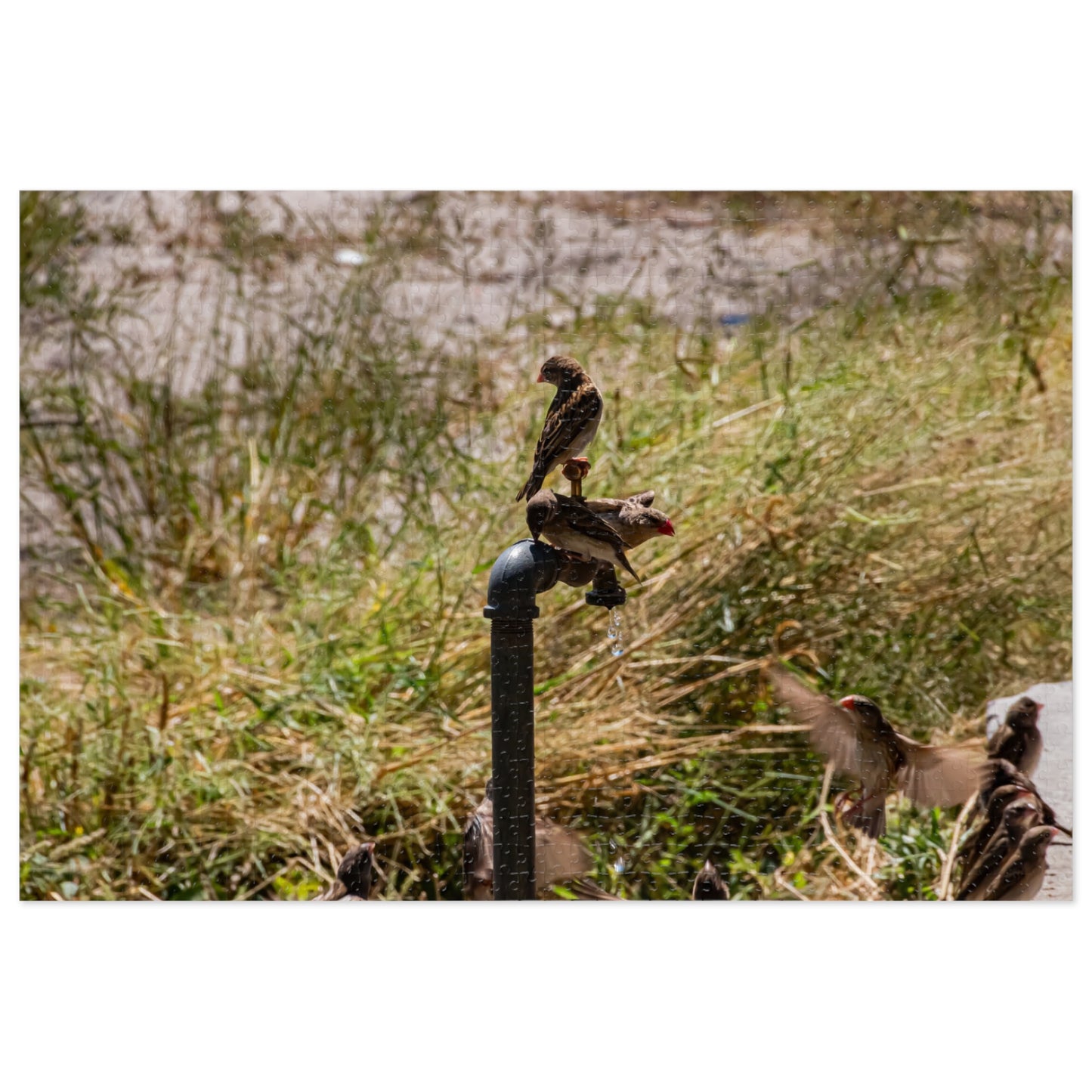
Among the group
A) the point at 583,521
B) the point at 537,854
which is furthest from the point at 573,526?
the point at 537,854

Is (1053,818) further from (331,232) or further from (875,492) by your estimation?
(331,232)

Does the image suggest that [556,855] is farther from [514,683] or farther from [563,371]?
[563,371]

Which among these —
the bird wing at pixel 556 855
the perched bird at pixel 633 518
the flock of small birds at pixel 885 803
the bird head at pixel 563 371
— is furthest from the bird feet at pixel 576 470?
the bird wing at pixel 556 855

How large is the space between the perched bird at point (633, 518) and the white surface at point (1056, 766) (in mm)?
1091

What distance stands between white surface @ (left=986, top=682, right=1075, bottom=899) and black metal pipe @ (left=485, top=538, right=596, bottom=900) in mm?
1098

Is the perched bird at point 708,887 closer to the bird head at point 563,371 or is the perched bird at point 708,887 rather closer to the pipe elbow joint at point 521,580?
the pipe elbow joint at point 521,580

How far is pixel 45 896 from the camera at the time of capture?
2535 millimetres

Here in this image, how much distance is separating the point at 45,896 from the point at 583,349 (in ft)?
5.25

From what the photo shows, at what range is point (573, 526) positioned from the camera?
193cm

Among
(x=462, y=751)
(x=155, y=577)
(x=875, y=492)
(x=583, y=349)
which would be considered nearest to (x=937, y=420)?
(x=875, y=492)

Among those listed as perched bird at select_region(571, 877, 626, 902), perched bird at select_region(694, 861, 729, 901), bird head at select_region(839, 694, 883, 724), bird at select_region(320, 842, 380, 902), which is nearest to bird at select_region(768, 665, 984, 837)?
bird head at select_region(839, 694, 883, 724)

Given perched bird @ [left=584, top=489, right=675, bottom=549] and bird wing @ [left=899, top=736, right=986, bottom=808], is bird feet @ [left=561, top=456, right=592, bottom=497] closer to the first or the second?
perched bird @ [left=584, top=489, right=675, bottom=549]

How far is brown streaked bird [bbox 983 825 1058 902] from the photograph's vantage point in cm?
246

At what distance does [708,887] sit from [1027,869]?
24.7 inches
